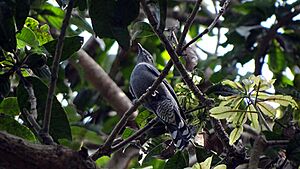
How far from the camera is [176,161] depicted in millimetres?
1967

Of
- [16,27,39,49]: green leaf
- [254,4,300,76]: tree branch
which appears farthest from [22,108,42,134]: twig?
[254,4,300,76]: tree branch

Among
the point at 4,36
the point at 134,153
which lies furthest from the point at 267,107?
the point at 134,153

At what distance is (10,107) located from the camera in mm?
1973

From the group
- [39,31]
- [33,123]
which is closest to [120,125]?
[33,123]

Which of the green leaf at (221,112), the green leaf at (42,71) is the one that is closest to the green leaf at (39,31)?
the green leaf at (42,71)

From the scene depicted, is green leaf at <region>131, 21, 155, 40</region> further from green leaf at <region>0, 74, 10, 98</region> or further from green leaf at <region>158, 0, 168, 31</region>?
green leaf at <region>0, 74, 10, 98</region>

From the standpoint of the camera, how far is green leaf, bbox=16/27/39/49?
74.7 inches

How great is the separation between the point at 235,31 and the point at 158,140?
1251 millimetres

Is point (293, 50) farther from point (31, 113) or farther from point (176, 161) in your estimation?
point (31, 113)

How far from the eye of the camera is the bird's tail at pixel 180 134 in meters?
2.01

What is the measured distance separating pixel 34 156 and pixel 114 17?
1.62 feet

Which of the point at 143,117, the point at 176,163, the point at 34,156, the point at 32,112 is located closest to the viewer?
the point at 34,156

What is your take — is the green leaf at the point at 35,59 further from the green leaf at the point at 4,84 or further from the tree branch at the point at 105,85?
the tree branch at the point at 105,85

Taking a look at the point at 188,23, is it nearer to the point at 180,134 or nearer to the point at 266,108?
the point at 266,108
